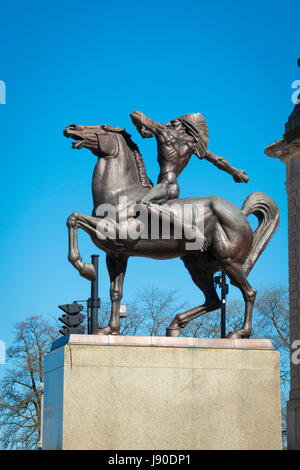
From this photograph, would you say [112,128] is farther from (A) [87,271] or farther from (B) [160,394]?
(B) [160,394]

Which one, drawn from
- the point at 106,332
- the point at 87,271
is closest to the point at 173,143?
the point at 87,271

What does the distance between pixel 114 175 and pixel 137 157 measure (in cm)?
50

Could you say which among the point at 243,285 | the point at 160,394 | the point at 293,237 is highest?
the point at 293,237

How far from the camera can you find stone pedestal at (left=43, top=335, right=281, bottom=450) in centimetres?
943

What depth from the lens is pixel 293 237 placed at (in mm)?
28625

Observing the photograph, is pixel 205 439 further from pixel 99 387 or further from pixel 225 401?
pixel 99 387

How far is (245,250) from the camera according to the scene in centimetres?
1072

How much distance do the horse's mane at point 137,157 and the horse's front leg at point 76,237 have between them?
1011 millimetres

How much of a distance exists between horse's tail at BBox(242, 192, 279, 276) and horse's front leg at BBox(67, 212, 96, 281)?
7.51ft

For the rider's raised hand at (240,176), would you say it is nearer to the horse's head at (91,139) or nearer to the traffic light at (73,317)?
the horse's head at (91,139)

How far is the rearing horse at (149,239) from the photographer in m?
10.4

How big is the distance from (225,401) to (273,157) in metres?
21.4

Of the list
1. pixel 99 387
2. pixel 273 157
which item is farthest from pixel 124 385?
pixel 273 157

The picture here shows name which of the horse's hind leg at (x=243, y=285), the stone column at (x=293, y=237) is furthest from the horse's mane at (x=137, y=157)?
the stone column at (x=293, y=237)
